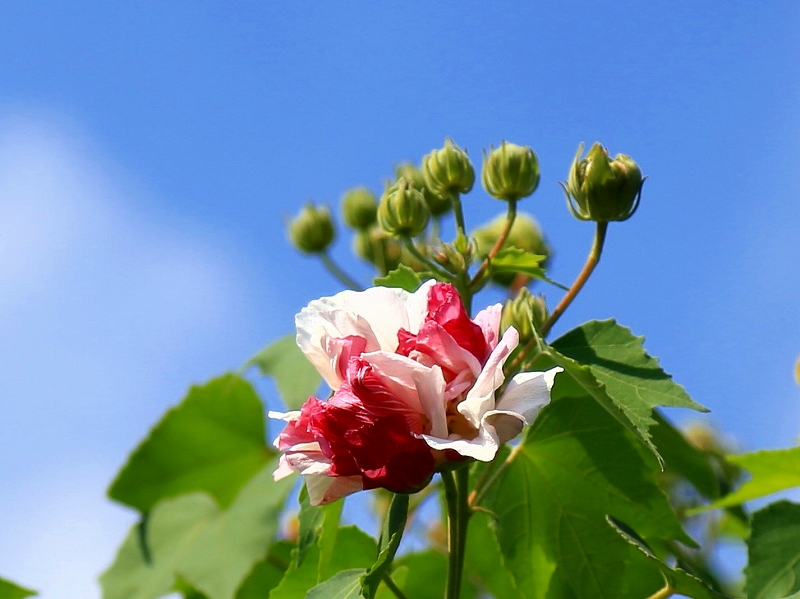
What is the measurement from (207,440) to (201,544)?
1.72 ft

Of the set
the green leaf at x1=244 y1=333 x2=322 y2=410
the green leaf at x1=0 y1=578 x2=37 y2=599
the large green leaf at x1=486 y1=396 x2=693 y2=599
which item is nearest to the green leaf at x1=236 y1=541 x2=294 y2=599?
the green leaf at x1=244 y1=333 x2=322 y2=410

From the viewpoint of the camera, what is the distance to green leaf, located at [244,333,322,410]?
196 centimetres

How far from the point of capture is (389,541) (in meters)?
1.07

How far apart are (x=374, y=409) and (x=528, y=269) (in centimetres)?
40

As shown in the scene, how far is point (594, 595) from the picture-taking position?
1326 mm

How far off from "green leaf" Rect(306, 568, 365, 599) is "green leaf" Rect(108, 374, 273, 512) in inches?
51.0

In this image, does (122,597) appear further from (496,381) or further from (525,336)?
(496,381)

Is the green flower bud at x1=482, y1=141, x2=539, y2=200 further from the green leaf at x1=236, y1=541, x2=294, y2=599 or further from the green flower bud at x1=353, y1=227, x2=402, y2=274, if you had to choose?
the green leaf at x1=236, y1=541, x2=294, y2=599

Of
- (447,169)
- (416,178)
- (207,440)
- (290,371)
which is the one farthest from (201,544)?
(447,169)

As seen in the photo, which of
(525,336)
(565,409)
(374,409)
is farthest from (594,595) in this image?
(374,409)

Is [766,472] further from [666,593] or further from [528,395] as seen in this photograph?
[528,395]

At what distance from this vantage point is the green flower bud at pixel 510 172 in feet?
4.73

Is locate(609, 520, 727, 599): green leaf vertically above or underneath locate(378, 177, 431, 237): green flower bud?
underneath

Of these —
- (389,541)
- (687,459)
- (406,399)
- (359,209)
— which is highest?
(359,209)
